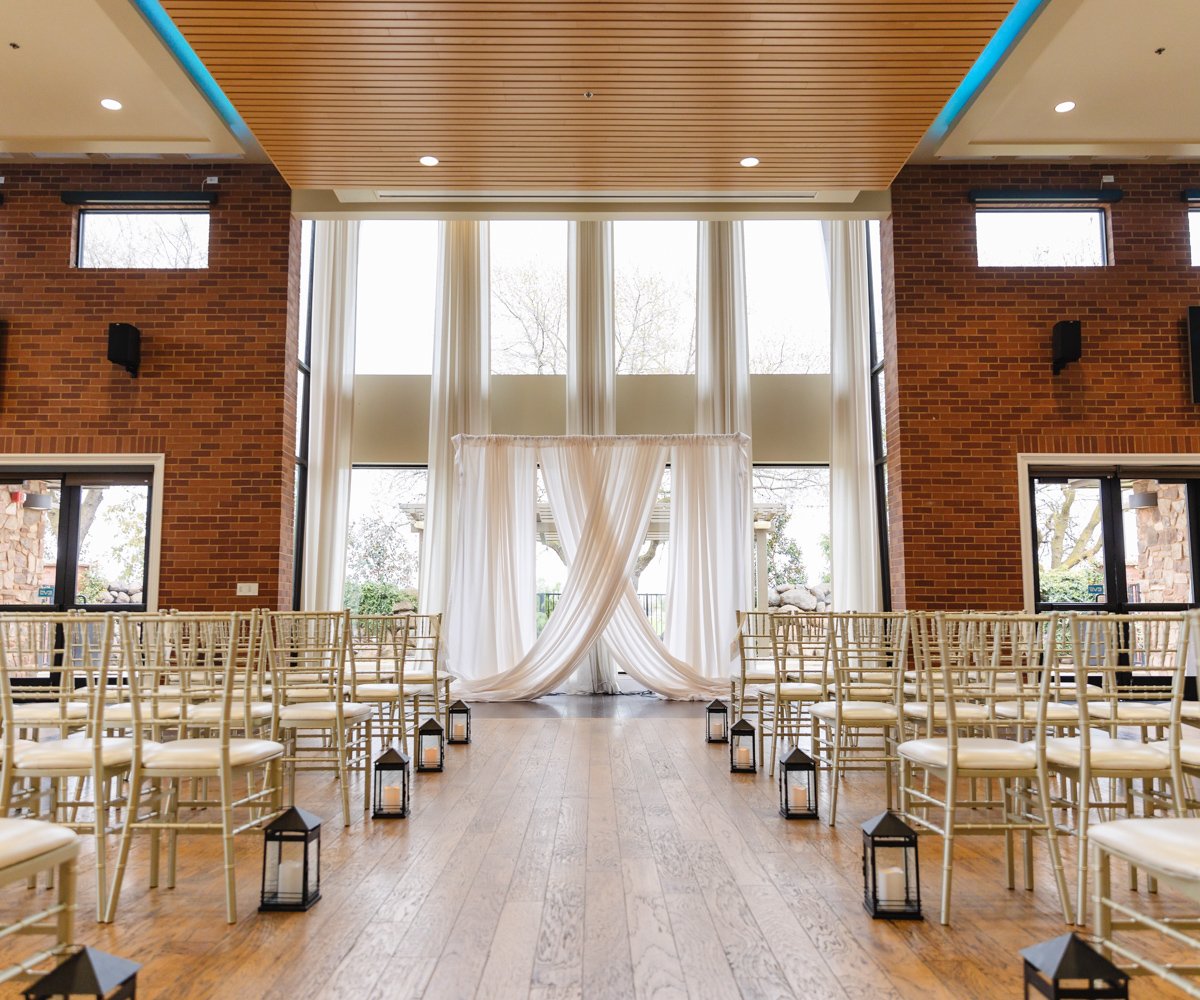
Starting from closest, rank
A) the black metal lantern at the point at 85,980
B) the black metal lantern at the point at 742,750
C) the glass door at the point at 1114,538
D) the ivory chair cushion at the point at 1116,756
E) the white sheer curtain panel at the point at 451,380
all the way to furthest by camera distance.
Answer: the black metal lantern at the point at 85,980 → the ivory chair cushion at the point at 1116,756 → the black metal lantern at the point at 742,750 → the glass door at the point at 1114,538 → the white sheer curtain panel at the point at 451,380

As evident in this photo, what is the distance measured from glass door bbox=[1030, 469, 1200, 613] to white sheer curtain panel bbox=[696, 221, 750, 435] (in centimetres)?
287

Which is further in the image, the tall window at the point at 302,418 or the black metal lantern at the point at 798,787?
the tall window at the point at 302,418

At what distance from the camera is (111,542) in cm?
777

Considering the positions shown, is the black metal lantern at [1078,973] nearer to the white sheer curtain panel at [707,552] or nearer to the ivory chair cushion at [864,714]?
the ivory chair cushion at [864,714]

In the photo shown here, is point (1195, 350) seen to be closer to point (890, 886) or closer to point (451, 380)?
point (451, 380)

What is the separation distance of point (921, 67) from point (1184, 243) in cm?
425

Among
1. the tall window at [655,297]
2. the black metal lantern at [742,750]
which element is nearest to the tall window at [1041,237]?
the tall window at [655,297]

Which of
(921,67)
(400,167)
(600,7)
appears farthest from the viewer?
(400,167)

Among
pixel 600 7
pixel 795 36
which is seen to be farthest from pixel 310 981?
pixel 795 36

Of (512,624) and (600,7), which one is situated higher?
(600,7)

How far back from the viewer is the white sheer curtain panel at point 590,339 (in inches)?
365

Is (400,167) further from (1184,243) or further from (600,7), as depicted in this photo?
(1184,243)

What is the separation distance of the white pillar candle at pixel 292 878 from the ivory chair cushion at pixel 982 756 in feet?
6.38

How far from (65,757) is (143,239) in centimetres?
658
